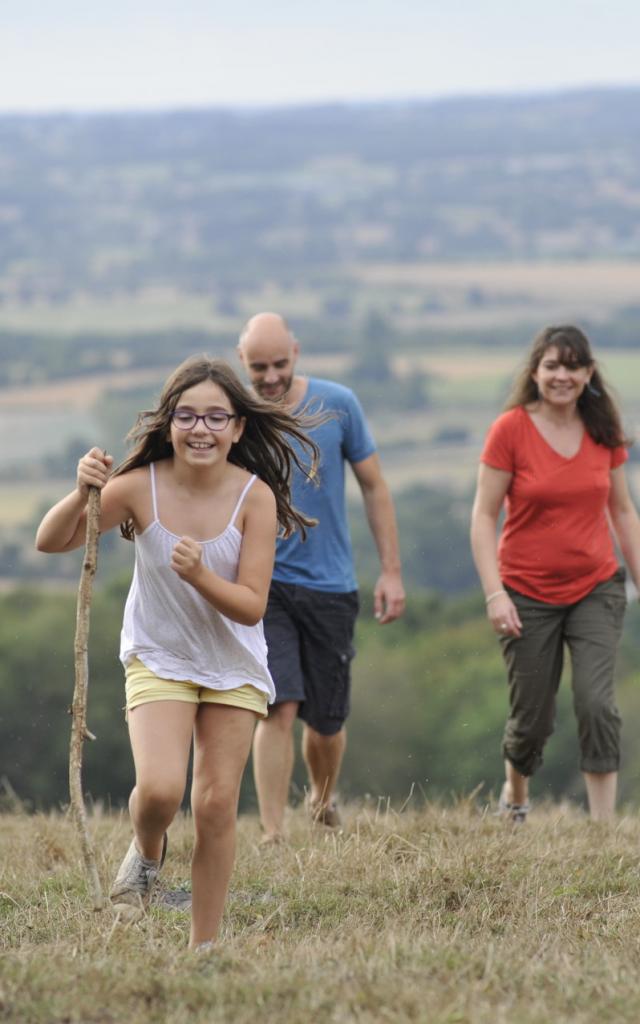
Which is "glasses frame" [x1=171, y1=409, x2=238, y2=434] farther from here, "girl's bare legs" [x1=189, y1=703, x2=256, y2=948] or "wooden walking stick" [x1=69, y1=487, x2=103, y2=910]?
"girl's bare legs" [x1=189, y1=703, x2=256, y2=948]

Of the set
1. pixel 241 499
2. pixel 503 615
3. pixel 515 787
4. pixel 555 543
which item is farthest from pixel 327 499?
pixel 241 499

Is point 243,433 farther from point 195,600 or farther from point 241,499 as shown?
point 195,600

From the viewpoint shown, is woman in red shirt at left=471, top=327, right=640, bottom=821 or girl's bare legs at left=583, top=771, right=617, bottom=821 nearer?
woman in red shirt at left=471, top=327, right=640, bottom=821

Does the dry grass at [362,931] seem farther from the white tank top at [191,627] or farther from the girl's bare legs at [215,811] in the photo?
the white tank top at [191,627]

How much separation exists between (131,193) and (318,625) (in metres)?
169

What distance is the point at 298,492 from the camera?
705 cm

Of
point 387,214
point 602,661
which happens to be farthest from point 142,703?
point 387,214

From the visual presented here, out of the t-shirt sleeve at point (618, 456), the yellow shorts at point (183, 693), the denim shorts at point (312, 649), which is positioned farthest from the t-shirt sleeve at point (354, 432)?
the yellow shorts at point (183, 693)

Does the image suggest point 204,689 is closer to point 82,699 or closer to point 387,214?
point 82,699

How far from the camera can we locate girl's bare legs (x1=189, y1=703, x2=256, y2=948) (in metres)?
4.64

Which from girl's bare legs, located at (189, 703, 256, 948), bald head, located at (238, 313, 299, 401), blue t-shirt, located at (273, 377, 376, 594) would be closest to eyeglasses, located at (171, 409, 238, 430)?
girl's bare legs, located at (189, 703, 256, 948)

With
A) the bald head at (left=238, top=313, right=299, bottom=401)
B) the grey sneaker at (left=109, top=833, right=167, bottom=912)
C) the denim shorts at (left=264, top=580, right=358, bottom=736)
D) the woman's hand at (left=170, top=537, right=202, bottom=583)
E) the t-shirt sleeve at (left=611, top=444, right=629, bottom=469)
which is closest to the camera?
the woman's hand at (left=170, top=537, right=202, bottom=583)

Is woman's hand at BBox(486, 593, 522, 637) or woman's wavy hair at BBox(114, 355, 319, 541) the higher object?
woman's wavy hair at BBox(114, 355, 319, 541)

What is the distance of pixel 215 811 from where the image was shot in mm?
4633
